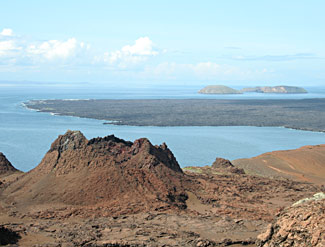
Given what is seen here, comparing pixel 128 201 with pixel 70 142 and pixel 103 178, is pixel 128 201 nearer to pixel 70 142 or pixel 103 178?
pixel 103 178

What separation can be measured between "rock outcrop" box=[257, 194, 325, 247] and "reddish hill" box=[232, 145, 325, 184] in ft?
103

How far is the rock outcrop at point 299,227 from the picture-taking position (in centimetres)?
1650

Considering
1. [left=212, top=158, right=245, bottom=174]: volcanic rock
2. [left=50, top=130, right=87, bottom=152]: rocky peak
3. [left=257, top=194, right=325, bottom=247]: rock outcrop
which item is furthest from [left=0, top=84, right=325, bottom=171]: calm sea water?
[left=257, top=194, right=325, bottom=247]: rock outcrop

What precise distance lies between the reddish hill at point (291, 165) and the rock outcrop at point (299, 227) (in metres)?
31.4

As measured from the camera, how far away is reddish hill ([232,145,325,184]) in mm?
50844

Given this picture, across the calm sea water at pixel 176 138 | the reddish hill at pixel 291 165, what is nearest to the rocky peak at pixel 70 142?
the reddish hill at pixel 291 165

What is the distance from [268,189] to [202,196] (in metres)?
7.89

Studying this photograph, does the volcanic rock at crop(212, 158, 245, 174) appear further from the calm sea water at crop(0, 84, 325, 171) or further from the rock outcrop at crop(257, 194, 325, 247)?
the rock outcrop at crop(257, 194, 325, 247)

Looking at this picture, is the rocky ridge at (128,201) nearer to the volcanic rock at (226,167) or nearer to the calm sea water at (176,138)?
the volcanic rock at (226,167)

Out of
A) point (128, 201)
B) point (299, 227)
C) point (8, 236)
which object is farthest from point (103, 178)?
point (299, 227)

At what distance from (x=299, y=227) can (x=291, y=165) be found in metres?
40.3

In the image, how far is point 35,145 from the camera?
259ft

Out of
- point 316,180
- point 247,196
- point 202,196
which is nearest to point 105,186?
point 202,196

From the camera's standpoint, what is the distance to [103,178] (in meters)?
31.9
